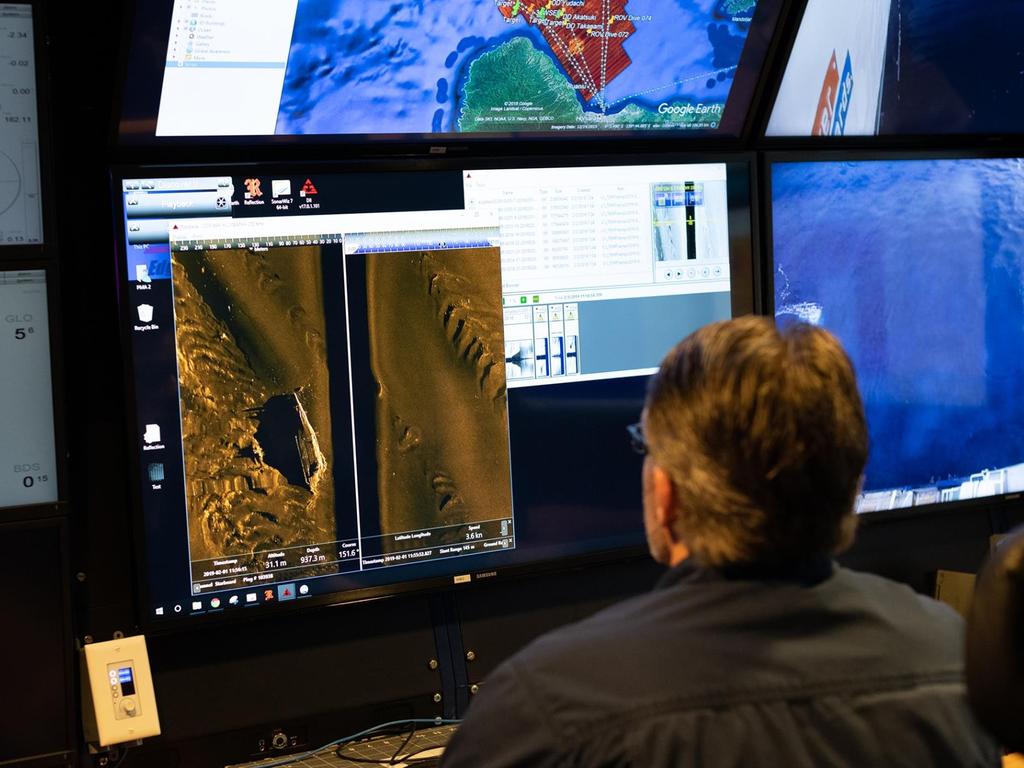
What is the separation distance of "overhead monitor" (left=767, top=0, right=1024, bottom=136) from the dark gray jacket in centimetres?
146

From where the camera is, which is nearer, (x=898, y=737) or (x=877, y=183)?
(x=898, y=737)

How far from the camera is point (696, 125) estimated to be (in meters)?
2.22

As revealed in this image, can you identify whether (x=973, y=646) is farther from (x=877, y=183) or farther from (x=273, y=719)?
(x=877, y=183)

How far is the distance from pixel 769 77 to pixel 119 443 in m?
1.34

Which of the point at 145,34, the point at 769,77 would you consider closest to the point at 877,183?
the point at 769,77

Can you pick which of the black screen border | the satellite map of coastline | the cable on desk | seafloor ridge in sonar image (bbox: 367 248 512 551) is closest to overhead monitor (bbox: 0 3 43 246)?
the satellite map of coastline

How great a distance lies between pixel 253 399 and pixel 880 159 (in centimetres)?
133

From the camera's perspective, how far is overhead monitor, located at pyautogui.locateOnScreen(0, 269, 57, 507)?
1.75m

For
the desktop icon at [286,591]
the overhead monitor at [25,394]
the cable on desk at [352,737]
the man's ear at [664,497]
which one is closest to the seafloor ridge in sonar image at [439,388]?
the desktop icon at [286,591]

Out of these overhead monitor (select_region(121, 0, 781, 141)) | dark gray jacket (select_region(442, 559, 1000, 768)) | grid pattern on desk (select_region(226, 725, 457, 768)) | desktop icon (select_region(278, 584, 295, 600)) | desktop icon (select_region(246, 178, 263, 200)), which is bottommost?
grid pattern on desk (select_region(226, 725, 457, 768))

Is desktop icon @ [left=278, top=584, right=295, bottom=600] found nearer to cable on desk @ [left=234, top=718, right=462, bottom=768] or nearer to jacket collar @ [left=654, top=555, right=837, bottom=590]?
cable on desk @ [left=234, top=718, right=462, bottom=768]

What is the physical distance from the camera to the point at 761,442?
3.40ft

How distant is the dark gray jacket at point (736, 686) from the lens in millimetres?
973

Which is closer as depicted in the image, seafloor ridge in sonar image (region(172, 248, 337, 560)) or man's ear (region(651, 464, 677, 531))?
man's ear (region(651, 464, 677, 531))
